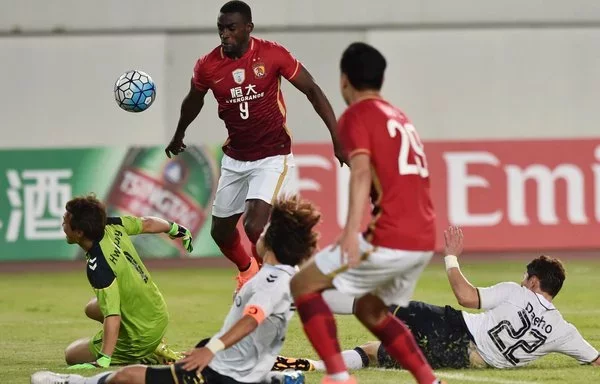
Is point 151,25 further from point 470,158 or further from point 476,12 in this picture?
point 470,158

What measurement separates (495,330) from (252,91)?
278cm

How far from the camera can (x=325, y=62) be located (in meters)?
22.2

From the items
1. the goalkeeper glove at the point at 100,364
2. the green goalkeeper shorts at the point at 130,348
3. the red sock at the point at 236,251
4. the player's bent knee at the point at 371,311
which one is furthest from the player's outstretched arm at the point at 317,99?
the player's bent knee at the point at 371,311

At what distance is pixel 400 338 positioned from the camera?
662 centimetres

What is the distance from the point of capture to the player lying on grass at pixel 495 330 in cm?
799

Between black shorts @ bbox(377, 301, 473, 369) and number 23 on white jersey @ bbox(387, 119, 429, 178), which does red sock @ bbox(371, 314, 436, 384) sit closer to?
number 23 on white jersey @ bbox(387, 119, 429, 178)

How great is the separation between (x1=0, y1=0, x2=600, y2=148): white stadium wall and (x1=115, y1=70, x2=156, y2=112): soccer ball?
11.1 meters

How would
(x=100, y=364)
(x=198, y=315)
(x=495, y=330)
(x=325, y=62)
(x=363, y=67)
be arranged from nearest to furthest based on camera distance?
(x=363, y=67), (x=100, y=364), (x=495, y=330), (x=198, y=315), (x=325, y=62)

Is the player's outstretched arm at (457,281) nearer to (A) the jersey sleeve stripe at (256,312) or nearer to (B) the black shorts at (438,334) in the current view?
(B) the black shorts at (438,334)

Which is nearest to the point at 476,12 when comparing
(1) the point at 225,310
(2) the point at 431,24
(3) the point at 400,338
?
(2) the point at 431,24

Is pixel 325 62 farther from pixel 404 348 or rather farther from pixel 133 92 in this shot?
pixel 404 348

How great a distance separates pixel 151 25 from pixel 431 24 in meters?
4.82

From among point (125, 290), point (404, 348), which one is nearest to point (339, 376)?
point (404, 348)

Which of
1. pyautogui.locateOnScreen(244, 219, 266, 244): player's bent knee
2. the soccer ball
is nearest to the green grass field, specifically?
pyautogui.locateOnScreen(244, 219, 266, 244): player's bent knee
